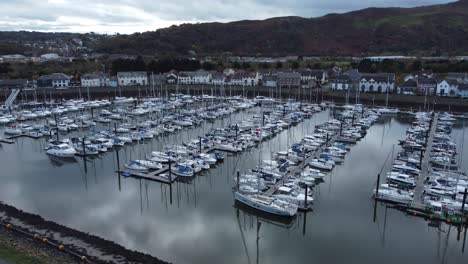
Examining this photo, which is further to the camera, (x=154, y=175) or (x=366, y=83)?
(x=366, y=83)

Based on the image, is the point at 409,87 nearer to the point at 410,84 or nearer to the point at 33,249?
the point at 410,84

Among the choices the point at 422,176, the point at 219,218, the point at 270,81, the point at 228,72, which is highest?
the point at 228,72

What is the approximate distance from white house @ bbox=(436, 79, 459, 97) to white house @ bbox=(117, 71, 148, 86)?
40.4m

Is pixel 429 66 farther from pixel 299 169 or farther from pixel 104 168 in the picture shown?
pixel 104 168

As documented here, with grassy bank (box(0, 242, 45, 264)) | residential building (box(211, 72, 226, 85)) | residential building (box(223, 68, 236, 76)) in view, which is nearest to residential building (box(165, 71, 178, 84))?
residential building (box(211, 72, 226, 85))

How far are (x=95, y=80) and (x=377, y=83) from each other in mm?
39599

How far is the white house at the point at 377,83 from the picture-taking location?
47219 mm

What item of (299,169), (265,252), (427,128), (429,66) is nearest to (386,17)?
(429,66)

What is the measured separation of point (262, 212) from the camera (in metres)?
17.2

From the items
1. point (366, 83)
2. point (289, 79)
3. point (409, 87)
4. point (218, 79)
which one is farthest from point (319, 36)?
point (409, 87)

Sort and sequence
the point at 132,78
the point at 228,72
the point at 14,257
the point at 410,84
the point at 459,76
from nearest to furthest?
the point at 14,257
the point at 410,84
the point at 459,76
the point at 132,78
the point at 228,72

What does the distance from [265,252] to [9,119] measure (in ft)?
103

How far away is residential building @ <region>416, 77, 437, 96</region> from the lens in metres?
44.5

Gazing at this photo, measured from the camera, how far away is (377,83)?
4806 cm
